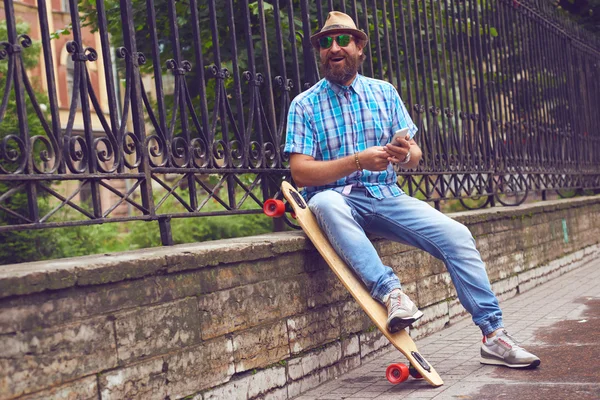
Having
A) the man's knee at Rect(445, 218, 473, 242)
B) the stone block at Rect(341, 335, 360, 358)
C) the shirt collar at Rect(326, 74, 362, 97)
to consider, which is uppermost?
the shirt collar at Rect(326, 74, 362, 97)

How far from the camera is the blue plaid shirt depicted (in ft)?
18.0

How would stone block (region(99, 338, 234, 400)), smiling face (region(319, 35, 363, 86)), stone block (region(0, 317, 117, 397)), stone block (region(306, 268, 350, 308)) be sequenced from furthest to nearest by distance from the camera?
smiling face (region(319, 35, 363, 86)), stone block (region(306, 268, 350, 308)), stone block (region(99, 338, 234, 400)), stone block (region(0, 317, 117, 397))

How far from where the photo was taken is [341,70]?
5543 mm

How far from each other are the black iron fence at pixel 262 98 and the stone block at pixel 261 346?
658 millimetres

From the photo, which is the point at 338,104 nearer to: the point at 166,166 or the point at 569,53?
the point at 166,166

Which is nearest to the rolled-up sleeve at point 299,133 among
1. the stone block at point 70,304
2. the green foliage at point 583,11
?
the stone block at point 70,304

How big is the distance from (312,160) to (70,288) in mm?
2139

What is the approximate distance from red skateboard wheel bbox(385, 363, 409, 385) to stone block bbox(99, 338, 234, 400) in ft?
3.14

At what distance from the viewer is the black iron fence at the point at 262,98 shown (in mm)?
4320

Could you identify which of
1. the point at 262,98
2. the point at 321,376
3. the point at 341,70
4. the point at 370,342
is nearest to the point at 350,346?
the point at 370,342

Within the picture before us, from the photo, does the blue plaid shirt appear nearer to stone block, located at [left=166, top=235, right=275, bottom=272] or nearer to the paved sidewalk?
stone block, located at [left=166, top=235, right=275, bottom=272]

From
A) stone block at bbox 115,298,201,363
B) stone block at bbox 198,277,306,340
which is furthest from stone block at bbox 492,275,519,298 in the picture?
stone block at bbox 115,298,201,363

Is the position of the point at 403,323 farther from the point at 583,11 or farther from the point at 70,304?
the point at 583,11

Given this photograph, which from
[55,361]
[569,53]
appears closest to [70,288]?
[55,361]
